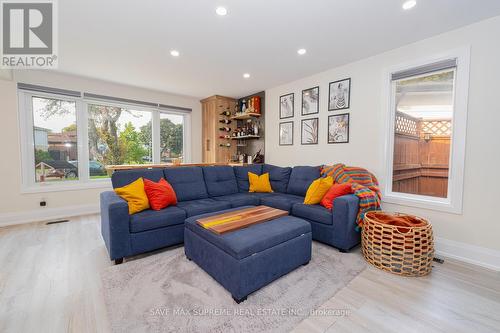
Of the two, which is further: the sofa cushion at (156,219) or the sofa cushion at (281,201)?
the sofa cushion at (281,201)

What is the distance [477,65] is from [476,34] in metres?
0.32

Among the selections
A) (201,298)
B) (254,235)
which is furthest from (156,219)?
(254,235)

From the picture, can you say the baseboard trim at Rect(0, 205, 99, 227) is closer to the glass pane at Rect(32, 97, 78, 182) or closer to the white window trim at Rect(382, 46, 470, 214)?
the glass pane at Rect(32, 97, 78, 182)

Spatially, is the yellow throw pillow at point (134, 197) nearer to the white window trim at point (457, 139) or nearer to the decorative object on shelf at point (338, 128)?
the decorative object on shelf at point (338, 128)

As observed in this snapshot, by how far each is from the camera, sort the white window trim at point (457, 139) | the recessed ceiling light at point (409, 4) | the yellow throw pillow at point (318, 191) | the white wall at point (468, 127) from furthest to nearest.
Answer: the yellow throw pillow at point (318, 191) < the white window trim at point (457, 139) < the white wall at point (468, 127) < the recessed ceiling light at point (409, 4)

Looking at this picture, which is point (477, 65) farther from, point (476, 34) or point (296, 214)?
point (296, 214)

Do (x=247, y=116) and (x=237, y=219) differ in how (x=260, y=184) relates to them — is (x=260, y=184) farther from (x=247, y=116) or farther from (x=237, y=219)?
(x=247, y=116)

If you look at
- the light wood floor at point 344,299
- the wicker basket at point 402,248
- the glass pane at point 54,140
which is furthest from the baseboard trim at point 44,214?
the wicker basket at point 402,248

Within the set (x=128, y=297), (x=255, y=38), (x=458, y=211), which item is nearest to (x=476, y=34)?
(x=458, y=211)

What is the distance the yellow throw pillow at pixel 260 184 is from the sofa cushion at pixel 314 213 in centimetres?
92

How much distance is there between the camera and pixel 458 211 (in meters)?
2.31

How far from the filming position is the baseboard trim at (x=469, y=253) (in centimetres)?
210

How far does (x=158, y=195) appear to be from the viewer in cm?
253

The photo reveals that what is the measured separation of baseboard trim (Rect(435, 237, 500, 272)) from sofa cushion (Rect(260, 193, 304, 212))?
162 centimetres
